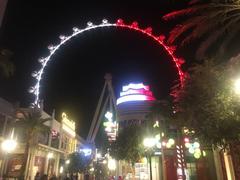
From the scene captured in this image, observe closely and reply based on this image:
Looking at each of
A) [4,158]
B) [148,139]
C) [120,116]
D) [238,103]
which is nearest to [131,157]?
[148,139]

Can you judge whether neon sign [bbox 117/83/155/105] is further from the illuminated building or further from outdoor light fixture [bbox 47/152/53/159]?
outdoor light fixture [bbox 47/152/53/159]

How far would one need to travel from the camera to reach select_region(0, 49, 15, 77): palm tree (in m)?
20.5

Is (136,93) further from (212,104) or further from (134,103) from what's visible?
(212,104)

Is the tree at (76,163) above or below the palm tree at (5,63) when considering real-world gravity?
below

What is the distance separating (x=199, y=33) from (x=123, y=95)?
212ft

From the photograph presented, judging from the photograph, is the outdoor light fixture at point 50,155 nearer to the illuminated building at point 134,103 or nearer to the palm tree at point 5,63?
the illuminated building at point 134,103

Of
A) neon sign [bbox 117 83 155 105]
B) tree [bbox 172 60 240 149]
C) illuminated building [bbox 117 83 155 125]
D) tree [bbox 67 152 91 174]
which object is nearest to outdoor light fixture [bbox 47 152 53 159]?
tree [bbox 67 152 91 174]

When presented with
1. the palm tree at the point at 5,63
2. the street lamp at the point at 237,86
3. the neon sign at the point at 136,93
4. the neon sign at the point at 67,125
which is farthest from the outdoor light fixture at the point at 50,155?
the street lamp at the point at 237,86

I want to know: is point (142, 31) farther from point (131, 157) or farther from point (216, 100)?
point (216, 100)

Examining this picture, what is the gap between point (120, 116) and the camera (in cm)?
7888

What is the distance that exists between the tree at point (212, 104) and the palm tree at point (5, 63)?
1302 centimetres

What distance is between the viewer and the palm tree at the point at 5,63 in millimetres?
20516

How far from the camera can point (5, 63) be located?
822 inches

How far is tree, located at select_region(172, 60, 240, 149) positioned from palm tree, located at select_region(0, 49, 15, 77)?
13.0m
